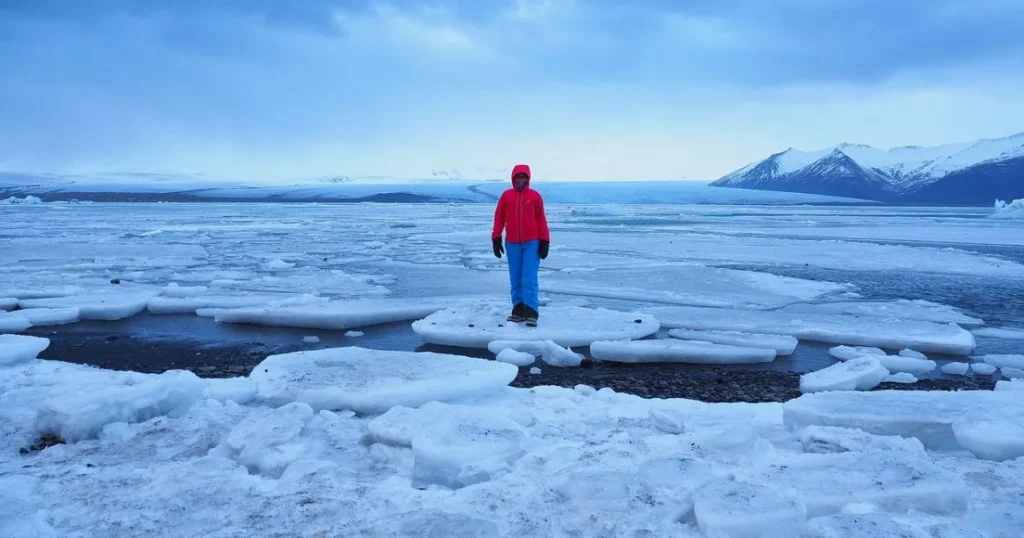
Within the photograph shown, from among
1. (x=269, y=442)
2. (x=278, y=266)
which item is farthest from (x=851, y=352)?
(x=278, y=266)

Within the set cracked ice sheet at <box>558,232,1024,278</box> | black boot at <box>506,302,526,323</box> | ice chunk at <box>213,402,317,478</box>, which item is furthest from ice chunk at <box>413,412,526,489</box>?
cracked ice sheet at <box>558,232,1024,278</box>

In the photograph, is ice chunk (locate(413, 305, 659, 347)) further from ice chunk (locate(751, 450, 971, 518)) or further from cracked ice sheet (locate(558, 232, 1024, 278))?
cracked ice sheet (locate(558, 232, 1024, 278))

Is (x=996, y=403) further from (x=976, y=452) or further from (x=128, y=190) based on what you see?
(x=128, y=190)

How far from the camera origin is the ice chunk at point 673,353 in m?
4.69

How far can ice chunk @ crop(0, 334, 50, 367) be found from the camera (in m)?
3.93

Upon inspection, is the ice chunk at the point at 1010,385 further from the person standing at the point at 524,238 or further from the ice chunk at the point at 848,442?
the person standing at the point at 524,238

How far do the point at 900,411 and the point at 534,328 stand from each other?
2872 mm

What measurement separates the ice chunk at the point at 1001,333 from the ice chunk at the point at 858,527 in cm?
471

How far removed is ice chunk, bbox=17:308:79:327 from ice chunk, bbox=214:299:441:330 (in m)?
1.26

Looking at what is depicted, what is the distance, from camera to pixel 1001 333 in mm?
5656

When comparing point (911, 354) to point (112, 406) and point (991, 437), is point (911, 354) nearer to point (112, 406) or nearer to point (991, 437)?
point (991, 437)

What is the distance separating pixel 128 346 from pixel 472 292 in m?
3.72

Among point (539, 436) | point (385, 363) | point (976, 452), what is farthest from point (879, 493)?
point (385, 363)

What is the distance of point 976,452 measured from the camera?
2537 millimetres
